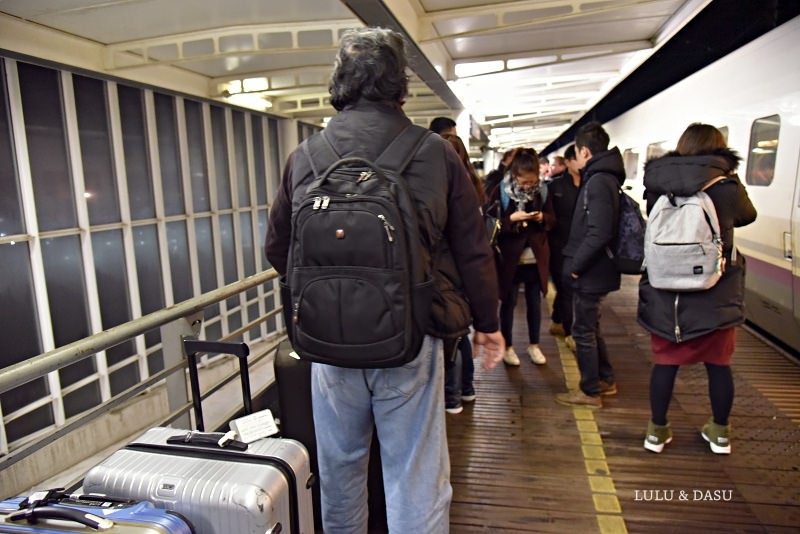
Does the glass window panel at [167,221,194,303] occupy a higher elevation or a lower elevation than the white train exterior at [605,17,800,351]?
lower

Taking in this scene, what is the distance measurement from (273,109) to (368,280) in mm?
10205

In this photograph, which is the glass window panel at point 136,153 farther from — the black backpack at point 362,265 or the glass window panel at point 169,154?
the black backpack at point 362,265

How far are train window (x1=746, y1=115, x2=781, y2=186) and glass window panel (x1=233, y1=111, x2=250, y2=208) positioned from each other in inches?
357

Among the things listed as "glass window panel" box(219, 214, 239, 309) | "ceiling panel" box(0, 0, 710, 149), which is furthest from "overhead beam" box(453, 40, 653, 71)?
"glass window panel" box(219, 214, 239, 309)

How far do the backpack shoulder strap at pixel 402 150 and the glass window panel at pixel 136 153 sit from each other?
8.13m

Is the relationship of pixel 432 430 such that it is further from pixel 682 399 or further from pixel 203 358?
pixel 203 358

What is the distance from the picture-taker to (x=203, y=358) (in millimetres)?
10406

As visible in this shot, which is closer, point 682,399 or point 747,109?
point 682,399

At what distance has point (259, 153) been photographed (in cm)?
1204

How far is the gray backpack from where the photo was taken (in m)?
2.52

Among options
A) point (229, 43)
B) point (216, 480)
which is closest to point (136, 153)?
point (229, 43)

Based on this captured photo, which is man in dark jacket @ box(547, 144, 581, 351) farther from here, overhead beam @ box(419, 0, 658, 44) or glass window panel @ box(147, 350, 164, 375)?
glass window panel @ box(147, 350, 164, 375)

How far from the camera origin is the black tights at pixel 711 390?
2742 millimetres

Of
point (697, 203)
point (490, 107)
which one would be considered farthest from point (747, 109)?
point (490, 107)
